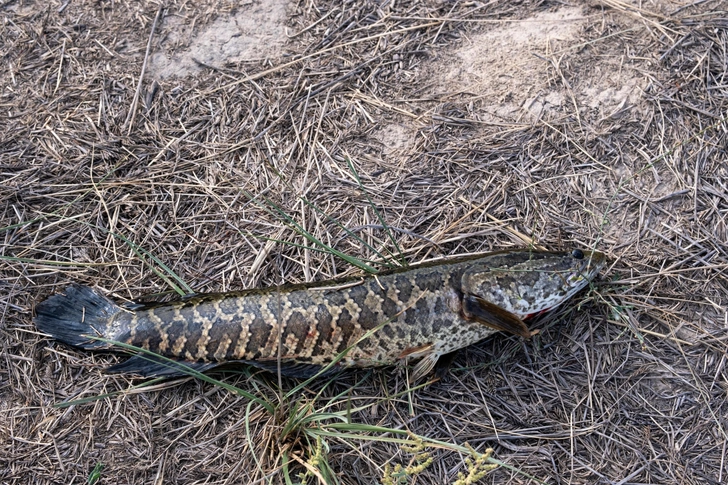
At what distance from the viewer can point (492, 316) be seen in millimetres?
3225

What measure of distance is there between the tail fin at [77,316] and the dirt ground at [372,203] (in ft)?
0.39

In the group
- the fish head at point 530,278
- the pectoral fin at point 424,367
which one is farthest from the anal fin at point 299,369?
the fish head at point 530,278

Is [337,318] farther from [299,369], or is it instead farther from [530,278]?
[530,278]

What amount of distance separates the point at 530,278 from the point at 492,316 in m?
0.35

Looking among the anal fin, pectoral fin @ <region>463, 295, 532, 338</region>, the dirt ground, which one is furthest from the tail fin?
pectoral fin @ <region>463, 295, 532, 338</region>

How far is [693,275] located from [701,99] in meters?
1.15

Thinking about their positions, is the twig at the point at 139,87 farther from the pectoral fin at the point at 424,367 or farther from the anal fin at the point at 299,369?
the pectoral fin at the point at 424,367

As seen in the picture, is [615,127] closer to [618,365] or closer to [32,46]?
[618,365]

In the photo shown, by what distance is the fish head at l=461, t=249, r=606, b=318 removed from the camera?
3330mm

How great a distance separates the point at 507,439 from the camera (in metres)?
3.22

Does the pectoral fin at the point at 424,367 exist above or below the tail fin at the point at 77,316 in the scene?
below

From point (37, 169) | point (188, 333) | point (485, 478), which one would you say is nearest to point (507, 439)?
point (485, 478)

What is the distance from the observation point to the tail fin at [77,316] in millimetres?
3334

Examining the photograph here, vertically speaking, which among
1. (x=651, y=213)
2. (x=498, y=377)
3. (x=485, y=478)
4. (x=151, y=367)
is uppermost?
(x=651, y=213)
